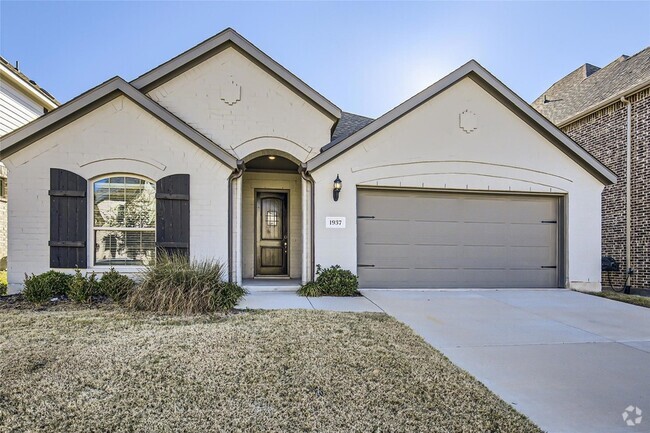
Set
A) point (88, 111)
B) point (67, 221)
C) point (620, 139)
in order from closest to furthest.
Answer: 1. point (67, 221)
2. point (88, 111)
3. point (620, 139)

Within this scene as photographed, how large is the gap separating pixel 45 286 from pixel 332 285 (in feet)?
17.3

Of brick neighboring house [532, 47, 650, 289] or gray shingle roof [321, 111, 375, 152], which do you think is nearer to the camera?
gray shingle roof [321, 111, 375, 152]

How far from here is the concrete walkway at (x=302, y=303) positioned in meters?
6.48

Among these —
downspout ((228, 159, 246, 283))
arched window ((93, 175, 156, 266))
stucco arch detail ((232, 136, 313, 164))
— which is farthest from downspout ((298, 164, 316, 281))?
arched window ((93, 175, 156, 266))

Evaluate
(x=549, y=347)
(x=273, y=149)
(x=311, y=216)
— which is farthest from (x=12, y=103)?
(x=549, y=347)

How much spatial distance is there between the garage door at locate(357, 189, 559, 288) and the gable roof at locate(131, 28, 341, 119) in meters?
2.46

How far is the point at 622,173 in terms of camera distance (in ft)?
38.2

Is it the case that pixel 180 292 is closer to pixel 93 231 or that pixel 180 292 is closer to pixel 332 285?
pixel 93 231

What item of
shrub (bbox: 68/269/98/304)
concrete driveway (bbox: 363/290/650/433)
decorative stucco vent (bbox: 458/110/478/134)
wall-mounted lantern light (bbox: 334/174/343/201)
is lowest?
concrete driveway (bbox: 363/290/650/433)

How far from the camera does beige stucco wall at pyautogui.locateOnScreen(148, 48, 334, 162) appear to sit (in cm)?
823

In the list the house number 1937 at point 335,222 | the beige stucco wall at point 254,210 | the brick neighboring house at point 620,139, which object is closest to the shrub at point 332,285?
the house number 1937 at point 335,222

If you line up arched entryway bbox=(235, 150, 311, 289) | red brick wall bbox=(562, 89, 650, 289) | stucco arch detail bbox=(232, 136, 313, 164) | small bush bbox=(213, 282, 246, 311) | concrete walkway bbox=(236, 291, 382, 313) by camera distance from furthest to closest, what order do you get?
red brick wall bbox=(562, 89, 650, 289) < arched entryway bbox=(235, 150, 311, 289) < stucco arch detail bbox=(232, 136, 313, 164) < concrete walkway bbox=(236, 291, 382, 313) < small bush bbox=(213, 282, 246, 311)

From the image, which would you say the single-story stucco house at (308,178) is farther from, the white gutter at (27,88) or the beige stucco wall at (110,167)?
the white gutter at (27,88)

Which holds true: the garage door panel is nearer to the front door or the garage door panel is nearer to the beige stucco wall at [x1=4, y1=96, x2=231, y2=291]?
the front door
